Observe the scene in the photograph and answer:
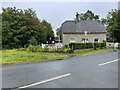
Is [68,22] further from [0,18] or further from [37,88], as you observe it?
[37,88]

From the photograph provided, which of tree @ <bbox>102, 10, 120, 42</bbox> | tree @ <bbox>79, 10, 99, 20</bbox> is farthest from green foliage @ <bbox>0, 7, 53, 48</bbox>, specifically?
tree @ <bbox>79, 10, 99, 20</bbox>

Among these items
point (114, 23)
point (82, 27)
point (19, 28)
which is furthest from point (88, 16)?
point (19, 28)

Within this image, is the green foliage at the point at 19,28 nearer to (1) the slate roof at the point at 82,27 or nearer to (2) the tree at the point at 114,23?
(1) the slate roof at the point at 82,27

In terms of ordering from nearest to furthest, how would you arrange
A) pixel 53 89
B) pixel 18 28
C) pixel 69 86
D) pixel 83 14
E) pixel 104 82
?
pixel 53 89
pixel 69 86
pixel 104 82
pixel 18 28
pixel 83 14

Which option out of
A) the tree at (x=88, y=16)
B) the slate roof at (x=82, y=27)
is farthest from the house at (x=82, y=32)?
the tree at (x=88, y=16)

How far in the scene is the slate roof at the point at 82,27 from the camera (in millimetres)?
65750

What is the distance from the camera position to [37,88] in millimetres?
9141

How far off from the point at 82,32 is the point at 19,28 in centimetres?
1669

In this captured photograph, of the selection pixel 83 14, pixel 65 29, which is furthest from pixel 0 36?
pixel 83 14

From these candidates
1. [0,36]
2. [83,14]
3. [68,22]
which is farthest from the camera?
[83,14]

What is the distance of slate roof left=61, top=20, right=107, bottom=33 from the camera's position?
2589 inches

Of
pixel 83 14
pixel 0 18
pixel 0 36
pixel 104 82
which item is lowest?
pixel 104 82

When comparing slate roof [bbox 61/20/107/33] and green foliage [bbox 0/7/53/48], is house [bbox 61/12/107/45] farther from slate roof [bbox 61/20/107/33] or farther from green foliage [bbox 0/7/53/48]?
green foliage [bbox 0/7/53/48]

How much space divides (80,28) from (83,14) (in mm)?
55823
